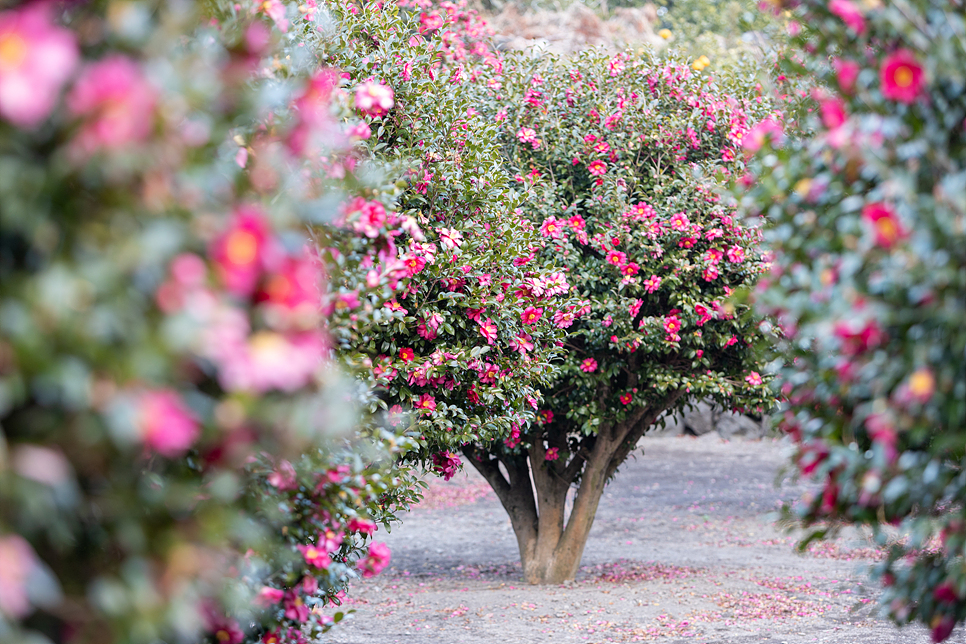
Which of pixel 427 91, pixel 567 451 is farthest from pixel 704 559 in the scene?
pixel 427 91

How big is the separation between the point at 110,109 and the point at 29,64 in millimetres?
115

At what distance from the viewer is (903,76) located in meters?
1.72

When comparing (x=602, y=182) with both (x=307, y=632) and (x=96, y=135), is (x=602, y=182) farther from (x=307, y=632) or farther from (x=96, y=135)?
(x=96, y=135)

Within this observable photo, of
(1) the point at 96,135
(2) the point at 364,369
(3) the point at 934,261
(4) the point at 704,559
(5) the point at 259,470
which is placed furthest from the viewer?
(4) the point at 704,559

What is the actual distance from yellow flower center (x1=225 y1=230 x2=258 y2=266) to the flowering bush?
203 inches

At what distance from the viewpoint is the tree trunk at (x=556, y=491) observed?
8.55m

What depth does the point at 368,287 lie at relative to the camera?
3193 mm

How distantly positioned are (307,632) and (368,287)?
137 cm

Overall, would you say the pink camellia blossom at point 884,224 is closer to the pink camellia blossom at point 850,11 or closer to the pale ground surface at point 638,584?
the pink camellia blossom at point 850,11

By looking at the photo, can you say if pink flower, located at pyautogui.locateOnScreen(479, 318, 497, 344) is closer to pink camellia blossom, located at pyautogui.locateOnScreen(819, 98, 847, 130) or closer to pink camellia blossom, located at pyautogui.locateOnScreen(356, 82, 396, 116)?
pink camellia blossom, located at pyautogui.locateOnScreen(356, 82, 396, 116)

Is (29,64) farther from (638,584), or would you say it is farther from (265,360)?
(638,584)

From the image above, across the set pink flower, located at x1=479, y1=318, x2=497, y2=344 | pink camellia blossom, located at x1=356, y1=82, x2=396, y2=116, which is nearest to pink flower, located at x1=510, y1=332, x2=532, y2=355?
pink flower, located at x1=479, y1=318, x2=497, y2=344

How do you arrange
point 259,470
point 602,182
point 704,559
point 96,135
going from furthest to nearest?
1. point 704,559
2. point 602,182
3. point 259,470
4. point 96,135

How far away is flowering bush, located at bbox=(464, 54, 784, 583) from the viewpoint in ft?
23.9
